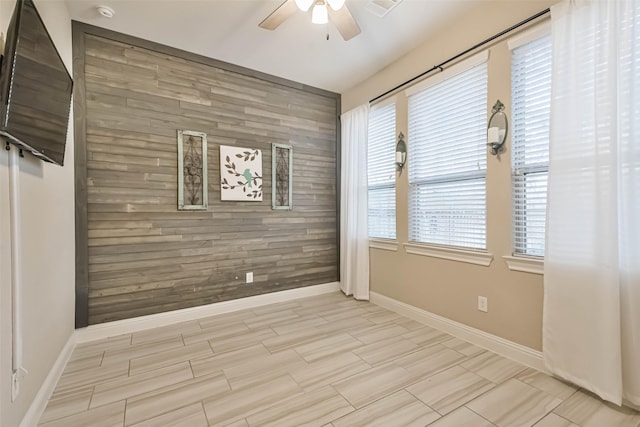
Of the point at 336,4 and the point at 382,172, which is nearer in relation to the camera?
the point at 336,4

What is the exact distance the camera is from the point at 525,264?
2105 millimetres

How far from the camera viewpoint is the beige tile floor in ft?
5.23

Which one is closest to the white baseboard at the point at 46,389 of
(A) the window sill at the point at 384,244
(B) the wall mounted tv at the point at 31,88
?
(B) the wall mounted tv at the point at 31,88

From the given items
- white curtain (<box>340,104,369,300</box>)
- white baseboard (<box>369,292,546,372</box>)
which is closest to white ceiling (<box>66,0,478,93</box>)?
white curtain (<box>340,104,369,300</box>)

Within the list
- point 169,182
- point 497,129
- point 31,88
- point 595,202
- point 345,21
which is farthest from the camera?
point 169,182

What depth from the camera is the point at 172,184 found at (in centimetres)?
293

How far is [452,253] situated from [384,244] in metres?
0.90

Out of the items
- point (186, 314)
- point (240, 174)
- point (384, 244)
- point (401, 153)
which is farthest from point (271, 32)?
point (186, 314)

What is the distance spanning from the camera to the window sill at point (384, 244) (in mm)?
3273

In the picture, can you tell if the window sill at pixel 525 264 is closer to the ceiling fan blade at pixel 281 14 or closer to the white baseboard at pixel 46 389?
the ceiling fan blade at pixel 281 14

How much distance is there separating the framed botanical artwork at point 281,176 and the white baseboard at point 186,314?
1133mm

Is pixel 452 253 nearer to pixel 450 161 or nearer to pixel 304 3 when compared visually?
pixel 450 161

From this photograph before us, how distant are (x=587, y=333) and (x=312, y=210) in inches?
113

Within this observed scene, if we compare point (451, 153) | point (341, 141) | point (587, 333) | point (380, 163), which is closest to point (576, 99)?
point (451, 153)
